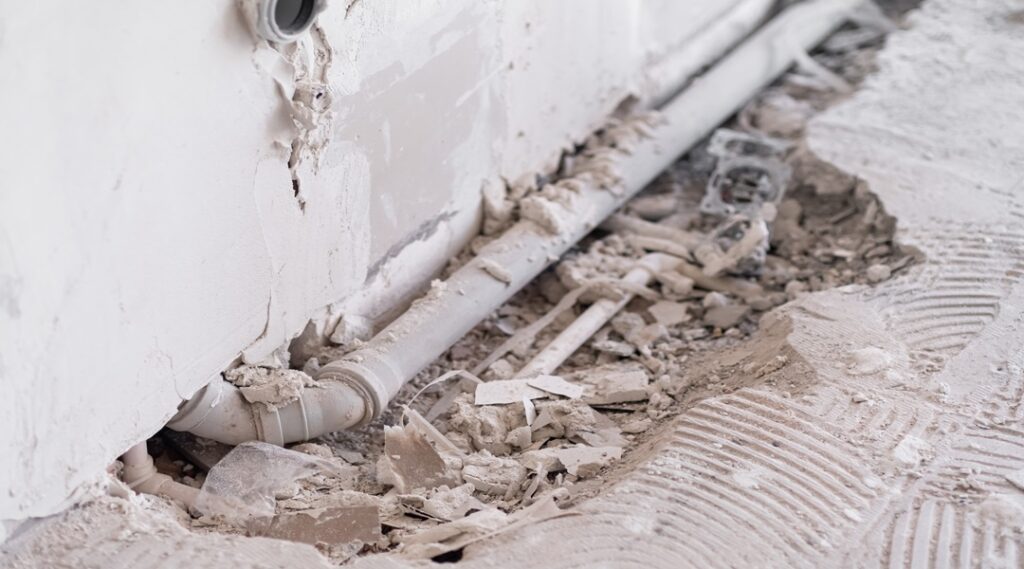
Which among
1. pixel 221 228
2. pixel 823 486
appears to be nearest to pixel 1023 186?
pixel 823 486

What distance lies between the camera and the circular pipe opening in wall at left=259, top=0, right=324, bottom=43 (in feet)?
9.32

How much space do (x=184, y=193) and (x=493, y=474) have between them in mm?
1159

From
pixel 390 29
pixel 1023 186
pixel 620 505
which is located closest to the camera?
pixel 620 505

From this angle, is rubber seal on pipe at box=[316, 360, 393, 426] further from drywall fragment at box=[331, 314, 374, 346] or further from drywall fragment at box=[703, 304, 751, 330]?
drywall fragment at box=[703, 304, 751, 330]

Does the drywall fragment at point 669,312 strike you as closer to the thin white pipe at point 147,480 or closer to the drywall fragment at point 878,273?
the drywall fragment at point 878,273

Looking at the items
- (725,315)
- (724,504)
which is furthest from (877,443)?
(725,315)

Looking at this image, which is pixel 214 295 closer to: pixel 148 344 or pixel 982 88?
pixel 148 344

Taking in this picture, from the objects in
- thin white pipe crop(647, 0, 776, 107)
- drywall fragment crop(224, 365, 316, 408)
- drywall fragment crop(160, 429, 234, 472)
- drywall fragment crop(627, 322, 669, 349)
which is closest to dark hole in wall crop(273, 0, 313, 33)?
drywall fragment crop(224, 365, 316, 408)

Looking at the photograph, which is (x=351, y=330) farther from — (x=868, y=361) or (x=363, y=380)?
(x=868, y=361)

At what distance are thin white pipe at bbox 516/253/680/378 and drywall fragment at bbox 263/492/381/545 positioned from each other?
0.93m

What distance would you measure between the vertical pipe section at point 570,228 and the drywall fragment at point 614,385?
1.55 feet

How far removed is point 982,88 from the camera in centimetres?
517

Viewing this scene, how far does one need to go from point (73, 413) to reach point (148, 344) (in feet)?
0.82

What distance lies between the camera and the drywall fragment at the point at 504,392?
11.8ft
